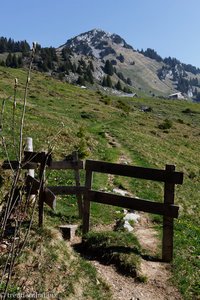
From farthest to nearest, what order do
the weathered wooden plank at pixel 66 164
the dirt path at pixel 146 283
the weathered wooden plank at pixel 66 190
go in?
the weathered wooden plank at pixel 66 190 < the weathered wooden plank at pixel 66 164 < the dirt path at pixel 146 283

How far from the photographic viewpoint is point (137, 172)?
10961 millimetres

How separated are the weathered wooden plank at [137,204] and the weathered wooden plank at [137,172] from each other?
706 mm

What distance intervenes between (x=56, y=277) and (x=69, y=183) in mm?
10334

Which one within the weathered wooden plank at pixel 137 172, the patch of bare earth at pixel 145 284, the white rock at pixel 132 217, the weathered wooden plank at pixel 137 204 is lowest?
the patch of bare earth at pixel 145 284

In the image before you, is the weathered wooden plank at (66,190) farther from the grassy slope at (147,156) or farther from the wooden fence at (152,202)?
the grassy slope at (147,156)

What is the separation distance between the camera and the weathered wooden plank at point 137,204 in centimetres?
1044

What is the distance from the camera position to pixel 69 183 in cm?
1839

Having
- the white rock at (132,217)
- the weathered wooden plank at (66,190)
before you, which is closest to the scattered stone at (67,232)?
the weathered wooden plank at (66,190)

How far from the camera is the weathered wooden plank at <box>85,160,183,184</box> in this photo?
407 inches

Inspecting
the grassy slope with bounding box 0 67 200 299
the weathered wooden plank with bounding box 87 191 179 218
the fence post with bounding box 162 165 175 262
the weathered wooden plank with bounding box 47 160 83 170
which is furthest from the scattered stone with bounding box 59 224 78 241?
the fence post with bounding box 162 165 175 262

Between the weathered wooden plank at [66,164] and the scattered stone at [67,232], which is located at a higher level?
the weathered wooden plank at [66,164]

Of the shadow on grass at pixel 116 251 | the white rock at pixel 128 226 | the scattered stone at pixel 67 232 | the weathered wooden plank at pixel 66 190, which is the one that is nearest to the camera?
the shadow on grass at pixel 116 251

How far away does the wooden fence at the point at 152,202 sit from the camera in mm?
10398

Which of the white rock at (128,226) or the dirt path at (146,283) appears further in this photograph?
the white rock at (128,226)
